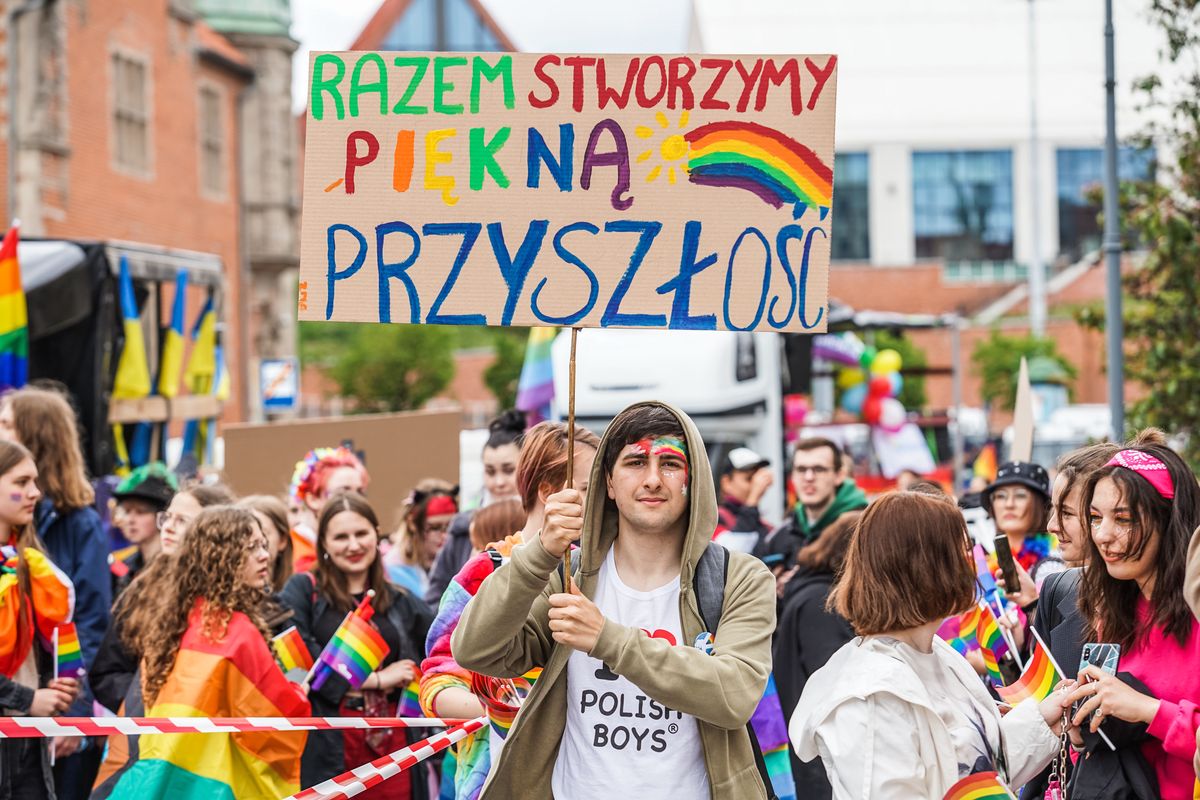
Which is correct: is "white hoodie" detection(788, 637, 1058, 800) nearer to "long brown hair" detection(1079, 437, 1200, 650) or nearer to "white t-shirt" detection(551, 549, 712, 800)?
"white t-shirt" detection(551, 549, 712, 800)

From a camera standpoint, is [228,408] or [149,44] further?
[228,408]

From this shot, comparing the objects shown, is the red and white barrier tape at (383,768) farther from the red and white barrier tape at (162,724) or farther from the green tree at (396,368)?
the green tree at (396,368)

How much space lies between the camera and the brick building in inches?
1012

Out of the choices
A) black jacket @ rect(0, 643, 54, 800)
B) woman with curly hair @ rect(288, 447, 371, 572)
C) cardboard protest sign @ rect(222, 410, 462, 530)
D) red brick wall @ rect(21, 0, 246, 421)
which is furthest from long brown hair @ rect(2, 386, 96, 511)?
red brick wall @ rect(21, 0, 246, 421)

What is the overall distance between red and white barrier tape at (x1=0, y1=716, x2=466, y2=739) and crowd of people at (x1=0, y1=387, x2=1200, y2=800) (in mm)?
113

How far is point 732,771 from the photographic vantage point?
3.76 m

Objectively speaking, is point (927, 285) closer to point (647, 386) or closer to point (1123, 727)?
point (647, 386)

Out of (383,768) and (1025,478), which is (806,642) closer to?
(1025,478)

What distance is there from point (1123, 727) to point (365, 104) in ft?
8.12

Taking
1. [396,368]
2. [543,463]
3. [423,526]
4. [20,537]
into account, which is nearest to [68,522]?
[20,537]

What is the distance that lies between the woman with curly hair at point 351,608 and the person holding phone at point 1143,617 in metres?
2.80

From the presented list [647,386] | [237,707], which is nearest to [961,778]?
[237,707]

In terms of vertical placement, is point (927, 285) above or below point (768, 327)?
above

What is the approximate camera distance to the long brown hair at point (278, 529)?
6734 millimetres
